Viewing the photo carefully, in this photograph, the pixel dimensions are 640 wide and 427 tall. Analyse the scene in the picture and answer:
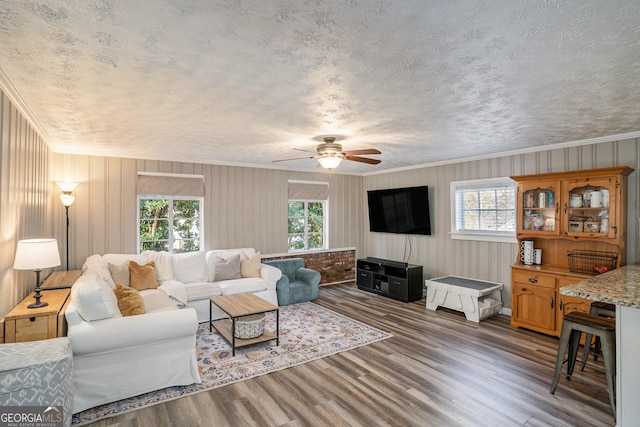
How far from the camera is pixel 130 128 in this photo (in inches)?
147

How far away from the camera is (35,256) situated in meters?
2.73

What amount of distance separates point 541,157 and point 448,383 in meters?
3.51

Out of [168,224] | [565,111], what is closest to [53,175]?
[168,224]

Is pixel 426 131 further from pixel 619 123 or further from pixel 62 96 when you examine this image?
pixel 62 96

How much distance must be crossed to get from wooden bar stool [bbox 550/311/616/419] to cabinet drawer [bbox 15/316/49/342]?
4.32 meters

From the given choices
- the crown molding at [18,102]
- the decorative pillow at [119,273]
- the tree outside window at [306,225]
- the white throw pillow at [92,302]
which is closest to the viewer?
the crown molding at [18,102]

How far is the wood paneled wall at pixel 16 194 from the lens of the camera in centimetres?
255

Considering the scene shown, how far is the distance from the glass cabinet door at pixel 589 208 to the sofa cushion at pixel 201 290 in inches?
191

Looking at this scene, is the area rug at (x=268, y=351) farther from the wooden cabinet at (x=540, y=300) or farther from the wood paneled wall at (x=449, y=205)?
the wood paneled wall at (x=449, y=205)

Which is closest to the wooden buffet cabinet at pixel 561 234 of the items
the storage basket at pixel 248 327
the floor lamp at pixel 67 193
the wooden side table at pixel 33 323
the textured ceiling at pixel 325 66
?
the textured ceiling at pixel 325 66

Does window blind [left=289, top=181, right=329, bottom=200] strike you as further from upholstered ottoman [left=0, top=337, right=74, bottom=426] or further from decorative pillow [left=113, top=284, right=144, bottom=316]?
upholstered ottoman [left=0, top=337, right=74, bottom=426]

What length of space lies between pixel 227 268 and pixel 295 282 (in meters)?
1.29

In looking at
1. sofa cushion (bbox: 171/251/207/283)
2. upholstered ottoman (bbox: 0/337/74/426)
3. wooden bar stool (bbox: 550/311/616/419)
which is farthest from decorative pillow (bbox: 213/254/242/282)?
wooden bar stool (bbox: 550/311/616/419)

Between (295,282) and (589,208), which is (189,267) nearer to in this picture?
(295,282)
